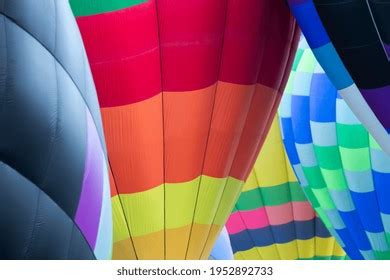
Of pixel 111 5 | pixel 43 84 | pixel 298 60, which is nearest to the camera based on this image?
pixel 43 84

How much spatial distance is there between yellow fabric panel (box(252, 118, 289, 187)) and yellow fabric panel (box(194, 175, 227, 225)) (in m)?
2.93

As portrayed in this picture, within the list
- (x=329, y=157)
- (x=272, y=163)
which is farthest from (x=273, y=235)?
(x=329, y=157)

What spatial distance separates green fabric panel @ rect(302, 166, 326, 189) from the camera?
715cm

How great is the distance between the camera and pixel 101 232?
2.81m

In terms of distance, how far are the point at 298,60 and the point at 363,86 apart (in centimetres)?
267

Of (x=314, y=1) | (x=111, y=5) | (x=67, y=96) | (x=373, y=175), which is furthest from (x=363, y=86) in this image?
(x=67, y=96)

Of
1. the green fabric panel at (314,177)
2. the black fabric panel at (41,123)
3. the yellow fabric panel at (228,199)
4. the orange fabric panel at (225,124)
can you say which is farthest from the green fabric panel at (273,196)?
the black fabric panel at (41,123)

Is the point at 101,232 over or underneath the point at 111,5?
underneath

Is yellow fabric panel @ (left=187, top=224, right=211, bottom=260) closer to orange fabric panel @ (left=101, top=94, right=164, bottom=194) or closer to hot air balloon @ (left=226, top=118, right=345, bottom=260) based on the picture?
orange fabric panel @ (left=101, top=94, right=164, bottom=194)

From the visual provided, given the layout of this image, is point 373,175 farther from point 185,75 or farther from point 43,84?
point 43,84

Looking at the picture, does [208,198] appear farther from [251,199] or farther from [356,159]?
[251,199]

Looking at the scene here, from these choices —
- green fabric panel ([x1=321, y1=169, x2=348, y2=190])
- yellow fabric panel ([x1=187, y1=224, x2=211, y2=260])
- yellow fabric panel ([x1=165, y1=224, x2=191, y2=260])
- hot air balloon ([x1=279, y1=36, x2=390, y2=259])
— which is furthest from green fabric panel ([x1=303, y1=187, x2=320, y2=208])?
yellow fabric panel ([x1=165, y1=224, x2=191, y2=260])

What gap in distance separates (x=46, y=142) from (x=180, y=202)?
2.54 meters

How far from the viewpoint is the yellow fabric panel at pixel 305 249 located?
27.0ft
